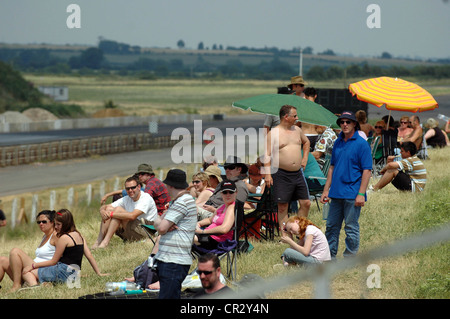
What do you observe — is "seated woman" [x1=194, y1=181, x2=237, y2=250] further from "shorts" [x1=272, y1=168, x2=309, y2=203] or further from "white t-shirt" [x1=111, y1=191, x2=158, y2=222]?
"white t-shirt" [x1=111, y1=191, x2=158, y2=222]

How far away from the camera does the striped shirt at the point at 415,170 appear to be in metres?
11.5

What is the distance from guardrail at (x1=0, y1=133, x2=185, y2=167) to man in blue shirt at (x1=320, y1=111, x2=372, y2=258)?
3536 centimetres

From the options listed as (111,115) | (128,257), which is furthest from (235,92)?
(128,257)

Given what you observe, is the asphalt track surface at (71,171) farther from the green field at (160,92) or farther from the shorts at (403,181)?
the green field at (160,92)

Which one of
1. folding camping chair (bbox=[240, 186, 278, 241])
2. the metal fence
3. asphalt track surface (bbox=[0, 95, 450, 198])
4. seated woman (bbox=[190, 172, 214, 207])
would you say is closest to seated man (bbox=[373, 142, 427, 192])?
folding camping chair (bbox=[240, 186, 278, 241])

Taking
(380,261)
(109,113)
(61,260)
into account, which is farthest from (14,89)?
(380,261)

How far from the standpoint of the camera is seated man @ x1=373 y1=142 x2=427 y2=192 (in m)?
11.5

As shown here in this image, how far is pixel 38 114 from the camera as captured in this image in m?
79.6

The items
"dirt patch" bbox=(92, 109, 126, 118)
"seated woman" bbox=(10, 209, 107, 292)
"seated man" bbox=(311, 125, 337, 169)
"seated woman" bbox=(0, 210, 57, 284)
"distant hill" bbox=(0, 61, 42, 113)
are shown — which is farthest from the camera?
"distant hill" bbox=(0, 61, 42, 113)

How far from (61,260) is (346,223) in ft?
10.7

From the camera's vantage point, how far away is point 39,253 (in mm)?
8094

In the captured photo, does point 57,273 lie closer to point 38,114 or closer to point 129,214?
point 129,214

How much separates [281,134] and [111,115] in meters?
83.8
